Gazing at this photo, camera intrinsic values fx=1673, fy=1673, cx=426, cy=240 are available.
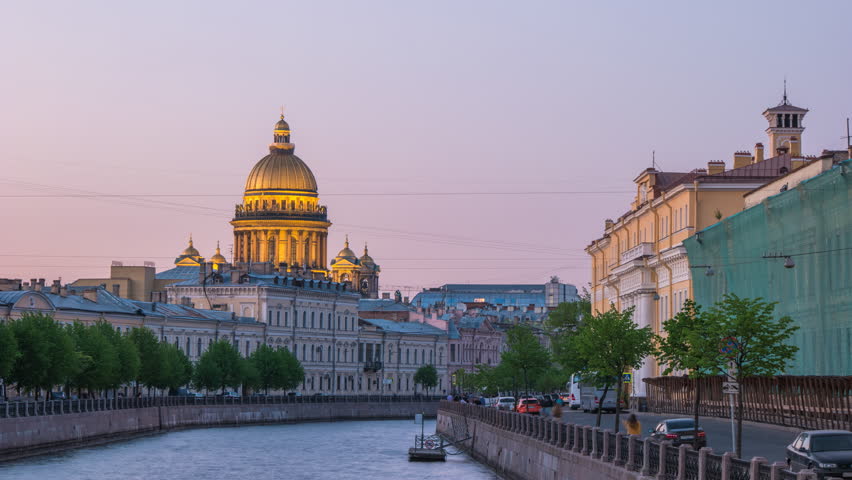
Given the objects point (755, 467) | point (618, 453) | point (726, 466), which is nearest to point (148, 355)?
point (618, 453)

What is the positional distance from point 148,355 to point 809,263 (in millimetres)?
47642

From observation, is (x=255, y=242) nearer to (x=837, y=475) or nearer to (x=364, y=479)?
(x=364, y=479)

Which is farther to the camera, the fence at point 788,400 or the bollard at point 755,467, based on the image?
the fence at point 788,400

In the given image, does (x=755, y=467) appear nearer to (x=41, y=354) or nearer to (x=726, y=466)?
(x=726, y=466)

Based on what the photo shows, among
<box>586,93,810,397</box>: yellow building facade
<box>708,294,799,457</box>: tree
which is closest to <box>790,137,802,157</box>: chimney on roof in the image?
<box>586,93,810,397</box>: yellow building facade

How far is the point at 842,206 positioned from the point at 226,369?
63681 millimetres

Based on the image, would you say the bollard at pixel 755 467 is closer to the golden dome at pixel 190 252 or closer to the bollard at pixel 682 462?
the bollard at pixel 682 462

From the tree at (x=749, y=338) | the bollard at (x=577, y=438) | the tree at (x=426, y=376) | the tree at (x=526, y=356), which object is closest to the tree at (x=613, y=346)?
the bollard at (x=577, y=438)

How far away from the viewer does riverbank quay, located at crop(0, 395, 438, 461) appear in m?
57.6

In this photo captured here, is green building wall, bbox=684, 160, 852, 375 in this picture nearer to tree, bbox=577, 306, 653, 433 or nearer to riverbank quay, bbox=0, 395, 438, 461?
tree, bbox=577, 306, 653, 433

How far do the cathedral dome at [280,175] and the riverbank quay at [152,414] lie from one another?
166 feet

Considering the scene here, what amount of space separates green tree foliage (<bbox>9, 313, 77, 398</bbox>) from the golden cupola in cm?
10105

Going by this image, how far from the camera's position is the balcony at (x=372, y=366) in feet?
476

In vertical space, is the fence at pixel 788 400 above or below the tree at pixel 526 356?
below
